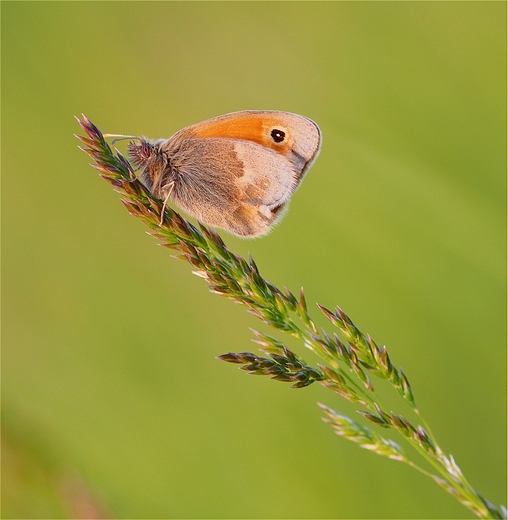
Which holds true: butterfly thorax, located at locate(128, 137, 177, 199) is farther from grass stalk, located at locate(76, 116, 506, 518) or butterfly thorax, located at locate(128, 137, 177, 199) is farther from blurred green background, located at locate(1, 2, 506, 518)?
blurred green background, located at locate(1, 2, 506, 518)

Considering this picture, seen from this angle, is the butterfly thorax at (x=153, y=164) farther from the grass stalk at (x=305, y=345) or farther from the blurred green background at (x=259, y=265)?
the blurred green background at (x=259, y=265)

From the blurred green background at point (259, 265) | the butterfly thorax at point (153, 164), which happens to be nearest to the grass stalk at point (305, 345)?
the butterfly thorax at point (153, 164)

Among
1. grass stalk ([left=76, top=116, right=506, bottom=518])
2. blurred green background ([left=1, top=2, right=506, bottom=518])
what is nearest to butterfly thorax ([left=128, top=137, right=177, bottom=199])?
grass stalk ([left=76, top=116, right=506, bottom=518])

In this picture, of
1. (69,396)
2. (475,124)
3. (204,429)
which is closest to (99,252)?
(69,396)

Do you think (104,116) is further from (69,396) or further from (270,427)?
(270,427)

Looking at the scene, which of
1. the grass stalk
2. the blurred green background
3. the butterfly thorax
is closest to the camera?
the grass stalk

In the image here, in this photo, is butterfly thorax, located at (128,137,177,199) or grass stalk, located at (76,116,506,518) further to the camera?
butterfly thorax, located at (128,137,177,199)

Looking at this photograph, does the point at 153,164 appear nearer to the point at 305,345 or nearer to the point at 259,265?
the point at 305,345

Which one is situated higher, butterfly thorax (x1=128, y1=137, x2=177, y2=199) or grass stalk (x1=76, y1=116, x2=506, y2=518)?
butterfly thorax (x1=128, y1=137, x2=177, y2=199)

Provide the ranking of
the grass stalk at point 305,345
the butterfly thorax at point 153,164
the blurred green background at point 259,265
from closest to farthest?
the grass stalk at point 305,345 → the butterfly thorax at point 153,164 → the blurred green background at point 259,265
